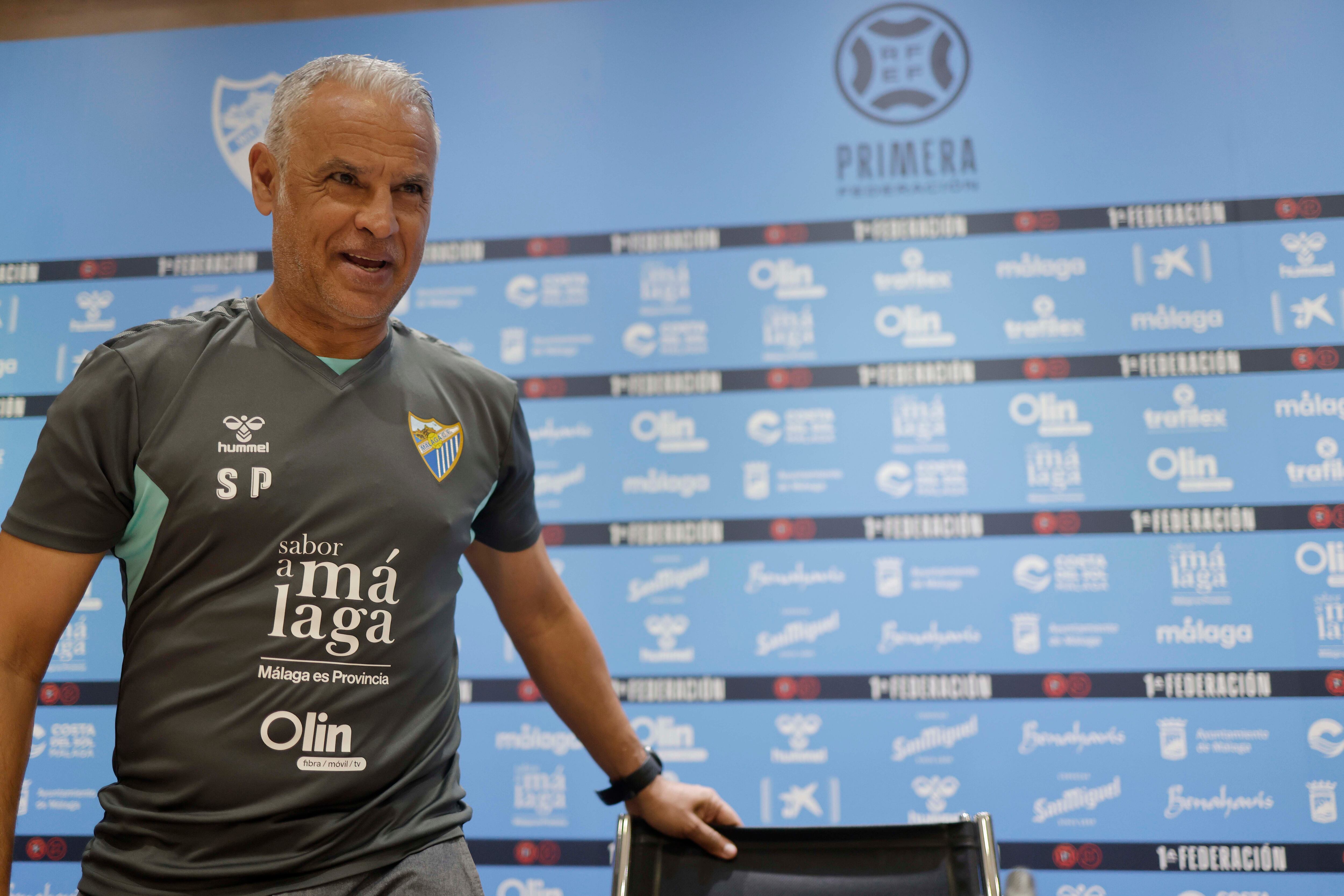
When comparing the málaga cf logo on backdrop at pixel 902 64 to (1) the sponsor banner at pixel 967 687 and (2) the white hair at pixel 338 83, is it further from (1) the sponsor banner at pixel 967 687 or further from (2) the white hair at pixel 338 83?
(2) the white hair at pixel 338 83

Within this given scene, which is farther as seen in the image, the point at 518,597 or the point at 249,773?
the point at 518,597

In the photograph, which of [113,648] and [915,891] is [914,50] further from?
[113,648]

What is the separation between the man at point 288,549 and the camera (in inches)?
43.7

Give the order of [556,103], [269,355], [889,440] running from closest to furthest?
1. [269,355]
2. [889,440]
3. [556,103]

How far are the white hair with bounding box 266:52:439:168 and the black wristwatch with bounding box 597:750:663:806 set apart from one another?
39.8 inches

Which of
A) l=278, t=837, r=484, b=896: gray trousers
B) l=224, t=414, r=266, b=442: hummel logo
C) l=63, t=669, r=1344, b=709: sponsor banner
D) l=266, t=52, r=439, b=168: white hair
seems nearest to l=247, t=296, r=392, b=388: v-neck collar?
l=224, t=414, r=266, b=442: hummel logo

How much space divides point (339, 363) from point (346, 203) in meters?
0.22

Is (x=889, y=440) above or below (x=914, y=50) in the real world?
below

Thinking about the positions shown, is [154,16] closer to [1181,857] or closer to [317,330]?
[317,330]

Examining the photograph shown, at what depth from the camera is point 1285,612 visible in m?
2.88

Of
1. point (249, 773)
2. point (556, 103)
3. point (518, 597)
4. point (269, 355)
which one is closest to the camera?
point (249, 773)

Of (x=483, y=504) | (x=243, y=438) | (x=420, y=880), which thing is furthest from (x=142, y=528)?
(x=420, y=880)

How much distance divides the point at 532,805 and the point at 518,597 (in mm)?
1807

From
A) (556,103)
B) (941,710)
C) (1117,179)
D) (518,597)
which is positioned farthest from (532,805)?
(1117,179)
